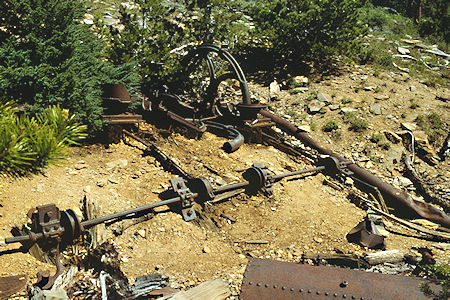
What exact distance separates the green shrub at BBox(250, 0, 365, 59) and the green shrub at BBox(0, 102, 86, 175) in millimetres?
6890

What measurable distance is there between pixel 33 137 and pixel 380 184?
570 centimetres

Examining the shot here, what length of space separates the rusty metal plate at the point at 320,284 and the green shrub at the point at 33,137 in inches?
132

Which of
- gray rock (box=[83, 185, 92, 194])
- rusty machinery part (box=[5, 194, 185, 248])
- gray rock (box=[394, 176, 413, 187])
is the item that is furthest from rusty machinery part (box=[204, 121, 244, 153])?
gray rock (box=[394, 176, 413, 187])

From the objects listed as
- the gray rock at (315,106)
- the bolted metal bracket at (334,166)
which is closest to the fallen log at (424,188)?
the bolted metal bracket at (334,166)

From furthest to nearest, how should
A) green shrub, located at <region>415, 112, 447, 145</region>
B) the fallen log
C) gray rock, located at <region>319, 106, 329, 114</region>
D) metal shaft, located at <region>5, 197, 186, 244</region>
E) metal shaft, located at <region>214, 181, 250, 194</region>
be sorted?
gray rock, located at <region>319, 106, 329, 114</region> → green shrub, located at <region>415, 112, 447, 145</region> → the fallen log → metal shaft, located at <region>214, 181, 250, 194</region> → metal shaft, located at <region>5, 197, 186, 244</region>

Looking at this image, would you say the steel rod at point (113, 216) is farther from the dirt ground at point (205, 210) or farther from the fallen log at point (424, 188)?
the fallen log at point (424, 188)

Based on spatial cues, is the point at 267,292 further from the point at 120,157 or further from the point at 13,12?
the point at 13,12

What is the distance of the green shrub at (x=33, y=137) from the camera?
4.77 m

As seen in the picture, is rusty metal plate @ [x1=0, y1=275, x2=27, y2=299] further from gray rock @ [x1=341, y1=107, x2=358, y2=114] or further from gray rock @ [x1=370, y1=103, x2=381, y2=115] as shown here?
gray rock @ [x1=370, y1=103, x2=381, y2=115]

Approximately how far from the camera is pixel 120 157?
6262mm

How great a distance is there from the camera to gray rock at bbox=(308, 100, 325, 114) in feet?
30.2

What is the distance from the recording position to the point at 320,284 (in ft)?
10.6

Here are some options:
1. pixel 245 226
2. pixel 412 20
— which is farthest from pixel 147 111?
pixel 412 20

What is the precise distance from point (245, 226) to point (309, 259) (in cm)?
100
